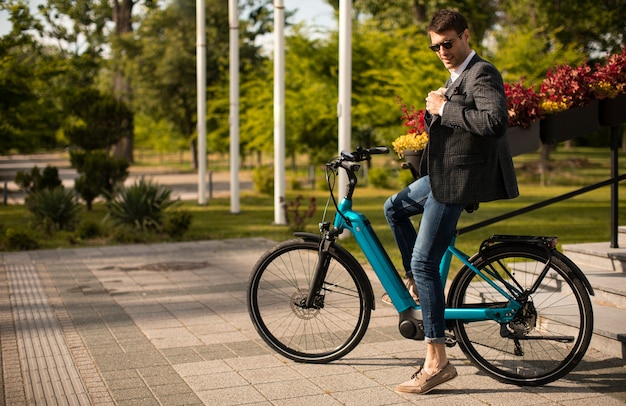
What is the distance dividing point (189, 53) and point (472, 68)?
41004 millimetres

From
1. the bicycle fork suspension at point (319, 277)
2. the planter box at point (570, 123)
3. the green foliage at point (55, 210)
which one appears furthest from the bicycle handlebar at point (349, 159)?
the green foliage at point (55, 210)

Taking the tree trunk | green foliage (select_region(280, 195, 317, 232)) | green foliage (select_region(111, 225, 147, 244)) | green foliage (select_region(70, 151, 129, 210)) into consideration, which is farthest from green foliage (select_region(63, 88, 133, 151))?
the tree trunk

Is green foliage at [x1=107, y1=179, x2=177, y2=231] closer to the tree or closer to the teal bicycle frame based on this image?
the tree

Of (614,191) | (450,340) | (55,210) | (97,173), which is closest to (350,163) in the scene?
(450,340)

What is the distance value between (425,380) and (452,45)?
1.97 metres

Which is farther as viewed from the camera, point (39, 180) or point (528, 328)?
point (39, 180)

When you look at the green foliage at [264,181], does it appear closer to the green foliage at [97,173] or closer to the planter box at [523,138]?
the green foliage at [97,173]

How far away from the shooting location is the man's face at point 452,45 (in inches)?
187

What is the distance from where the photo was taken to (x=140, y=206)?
1411 cm

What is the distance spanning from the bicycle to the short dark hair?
2.65ft

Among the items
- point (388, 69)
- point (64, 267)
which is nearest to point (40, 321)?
point (64, 267)

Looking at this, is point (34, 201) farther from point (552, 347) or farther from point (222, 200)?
point (552, 347)

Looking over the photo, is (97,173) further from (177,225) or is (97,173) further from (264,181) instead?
(264,181)

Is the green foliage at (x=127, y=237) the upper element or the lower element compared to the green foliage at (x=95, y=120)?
lower
